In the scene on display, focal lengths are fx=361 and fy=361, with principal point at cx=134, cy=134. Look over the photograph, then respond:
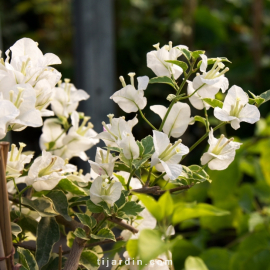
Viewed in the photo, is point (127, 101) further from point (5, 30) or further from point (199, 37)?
point (5, 30)

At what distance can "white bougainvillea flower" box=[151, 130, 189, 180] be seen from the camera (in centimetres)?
22

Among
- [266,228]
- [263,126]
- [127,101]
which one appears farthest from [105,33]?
[127,101]

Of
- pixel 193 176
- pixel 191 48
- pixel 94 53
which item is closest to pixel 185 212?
pixel 193 176

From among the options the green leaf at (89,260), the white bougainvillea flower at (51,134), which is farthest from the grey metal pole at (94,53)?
the green leaf at (89,260)

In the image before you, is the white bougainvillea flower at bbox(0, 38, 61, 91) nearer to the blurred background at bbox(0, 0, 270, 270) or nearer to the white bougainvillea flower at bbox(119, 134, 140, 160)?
the white bougainvillea flower at bbox(119, 134, 140, 160)

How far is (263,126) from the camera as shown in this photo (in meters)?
0.75

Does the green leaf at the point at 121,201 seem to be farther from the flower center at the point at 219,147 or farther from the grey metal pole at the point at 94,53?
the grey metal pole at the point at 94,53

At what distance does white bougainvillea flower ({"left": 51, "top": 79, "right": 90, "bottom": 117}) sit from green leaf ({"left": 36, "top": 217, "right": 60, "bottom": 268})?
100mm

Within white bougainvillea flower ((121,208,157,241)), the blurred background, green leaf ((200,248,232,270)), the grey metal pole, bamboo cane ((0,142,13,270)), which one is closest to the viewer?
bamboo cane ((0,142,13,270))

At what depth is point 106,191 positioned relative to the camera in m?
0.24

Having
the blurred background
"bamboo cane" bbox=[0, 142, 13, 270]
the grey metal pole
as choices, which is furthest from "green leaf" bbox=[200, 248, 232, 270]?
the grey metal pole

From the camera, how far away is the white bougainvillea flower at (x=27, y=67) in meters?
0.24

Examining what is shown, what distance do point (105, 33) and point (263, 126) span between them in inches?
21.8

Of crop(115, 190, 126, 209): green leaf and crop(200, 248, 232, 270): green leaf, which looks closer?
crop(115, 190, 126, 209): green leaf
